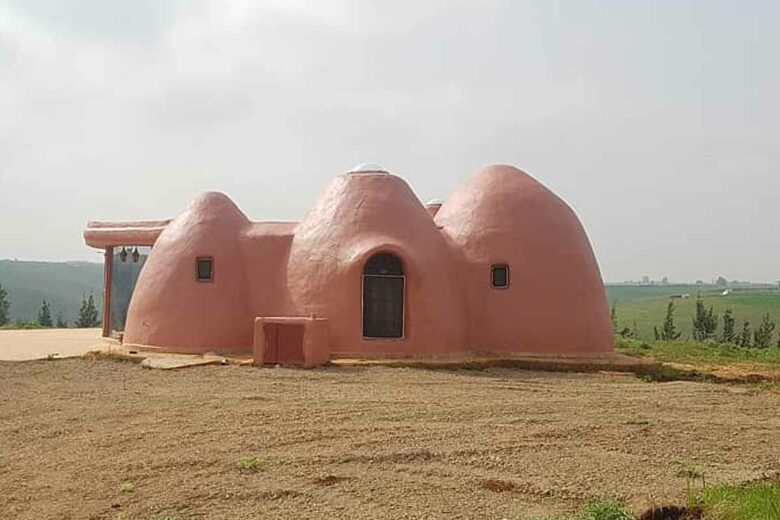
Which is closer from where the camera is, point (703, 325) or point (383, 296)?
point (383, 296)

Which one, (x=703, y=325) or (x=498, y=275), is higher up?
(x=498, y=275)

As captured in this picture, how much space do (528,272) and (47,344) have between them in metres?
12.7

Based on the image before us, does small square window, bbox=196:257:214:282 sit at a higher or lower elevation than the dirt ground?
higher

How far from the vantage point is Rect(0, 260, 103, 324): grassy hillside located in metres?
81.7

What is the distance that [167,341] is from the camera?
17469 millimetres

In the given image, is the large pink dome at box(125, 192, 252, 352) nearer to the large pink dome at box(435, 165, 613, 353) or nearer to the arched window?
the arched window

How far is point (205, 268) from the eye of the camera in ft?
59.4

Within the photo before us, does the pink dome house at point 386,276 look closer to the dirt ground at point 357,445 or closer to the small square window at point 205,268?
the small square window at point 205,268

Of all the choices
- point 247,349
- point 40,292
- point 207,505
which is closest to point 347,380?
point 247,349

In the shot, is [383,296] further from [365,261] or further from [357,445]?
[357,445]

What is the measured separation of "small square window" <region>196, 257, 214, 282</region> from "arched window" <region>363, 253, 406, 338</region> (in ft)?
12.9

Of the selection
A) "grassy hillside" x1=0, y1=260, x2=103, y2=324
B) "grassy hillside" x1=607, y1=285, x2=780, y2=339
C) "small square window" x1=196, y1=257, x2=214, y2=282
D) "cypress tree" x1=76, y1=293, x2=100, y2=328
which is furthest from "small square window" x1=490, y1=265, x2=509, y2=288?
"grassy hillside" x1=0, y1=260, x2=103, y2=324

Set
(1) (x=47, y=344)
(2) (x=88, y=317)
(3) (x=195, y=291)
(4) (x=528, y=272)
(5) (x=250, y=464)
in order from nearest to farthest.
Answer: (5) (x=250, y=464) → (4) (x=528, y=272) → (3) (x=195, y=291) → (1) (x=47, y=344) → (2) (x=88, y=317)

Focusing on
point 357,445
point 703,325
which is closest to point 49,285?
point 703,325
